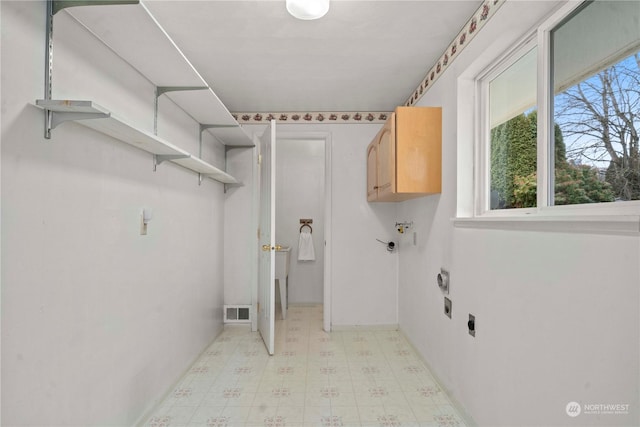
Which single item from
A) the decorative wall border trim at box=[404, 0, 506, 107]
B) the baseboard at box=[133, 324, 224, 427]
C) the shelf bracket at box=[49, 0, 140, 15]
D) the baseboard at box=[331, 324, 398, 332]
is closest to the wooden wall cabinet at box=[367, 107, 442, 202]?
the decorative wall border trim at box=[404, 0, 506, 107]

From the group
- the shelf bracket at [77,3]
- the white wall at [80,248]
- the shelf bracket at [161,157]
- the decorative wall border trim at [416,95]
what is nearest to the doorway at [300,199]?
the decorative wall border trim at [416,95]

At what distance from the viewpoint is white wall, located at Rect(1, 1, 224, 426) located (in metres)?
1.04

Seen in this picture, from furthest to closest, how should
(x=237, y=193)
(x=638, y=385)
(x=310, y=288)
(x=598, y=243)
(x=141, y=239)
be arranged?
(x=310, y=288)
(x=237, y=193)
(x=141, y=239)
(x=598, y=243)
(x=638, y=385)

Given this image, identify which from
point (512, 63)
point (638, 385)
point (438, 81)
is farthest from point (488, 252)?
point (438, 81)

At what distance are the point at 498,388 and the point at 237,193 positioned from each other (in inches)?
109

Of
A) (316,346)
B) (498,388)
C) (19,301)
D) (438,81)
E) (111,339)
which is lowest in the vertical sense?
(316,346)

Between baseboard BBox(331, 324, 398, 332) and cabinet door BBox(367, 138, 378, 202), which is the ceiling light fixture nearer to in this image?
cabinet door BBox(367, 138, 378, 202)

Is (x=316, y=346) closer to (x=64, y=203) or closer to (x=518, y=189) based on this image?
(x=518, y=189)

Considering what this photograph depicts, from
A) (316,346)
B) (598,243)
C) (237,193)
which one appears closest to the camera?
(598,243)

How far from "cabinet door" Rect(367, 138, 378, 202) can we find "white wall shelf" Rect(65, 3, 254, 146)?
1.34 m

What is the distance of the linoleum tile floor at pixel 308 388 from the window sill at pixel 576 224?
119cm

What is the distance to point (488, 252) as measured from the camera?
1613mm

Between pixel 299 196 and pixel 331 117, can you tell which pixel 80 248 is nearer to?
pixel 331 117

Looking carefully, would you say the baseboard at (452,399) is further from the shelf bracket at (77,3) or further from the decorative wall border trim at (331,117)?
the shelf bracket at (77,3)
